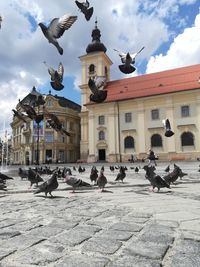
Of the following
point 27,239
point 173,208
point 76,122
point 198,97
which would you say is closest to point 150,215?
point 173,208

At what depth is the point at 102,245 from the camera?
3213 mm

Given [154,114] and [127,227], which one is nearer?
[127,227]

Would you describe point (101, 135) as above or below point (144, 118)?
below

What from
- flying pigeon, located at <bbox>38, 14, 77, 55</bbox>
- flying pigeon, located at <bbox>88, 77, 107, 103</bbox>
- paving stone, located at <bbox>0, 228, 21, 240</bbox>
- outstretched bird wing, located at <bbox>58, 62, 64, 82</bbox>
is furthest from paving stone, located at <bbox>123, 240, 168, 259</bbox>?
outstretched bird wing, located at <bbox>58, 62, 64, 82</bbox>

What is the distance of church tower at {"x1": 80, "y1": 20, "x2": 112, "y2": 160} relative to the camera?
175ft

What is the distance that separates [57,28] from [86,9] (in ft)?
3.62

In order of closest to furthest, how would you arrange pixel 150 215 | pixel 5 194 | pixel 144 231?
pixel 144 231 → pixel 150 215 → pixel 5 194

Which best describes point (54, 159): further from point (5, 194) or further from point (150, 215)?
point (150, 215)

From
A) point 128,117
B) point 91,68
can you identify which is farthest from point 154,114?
point 91,68

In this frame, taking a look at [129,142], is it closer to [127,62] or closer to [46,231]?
[127,62]

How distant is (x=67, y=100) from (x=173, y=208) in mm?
67281

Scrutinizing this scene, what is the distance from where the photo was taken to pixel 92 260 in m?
2.76

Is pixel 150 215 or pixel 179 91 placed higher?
pixel 179 91

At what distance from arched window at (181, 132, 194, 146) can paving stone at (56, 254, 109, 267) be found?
4173 cm
